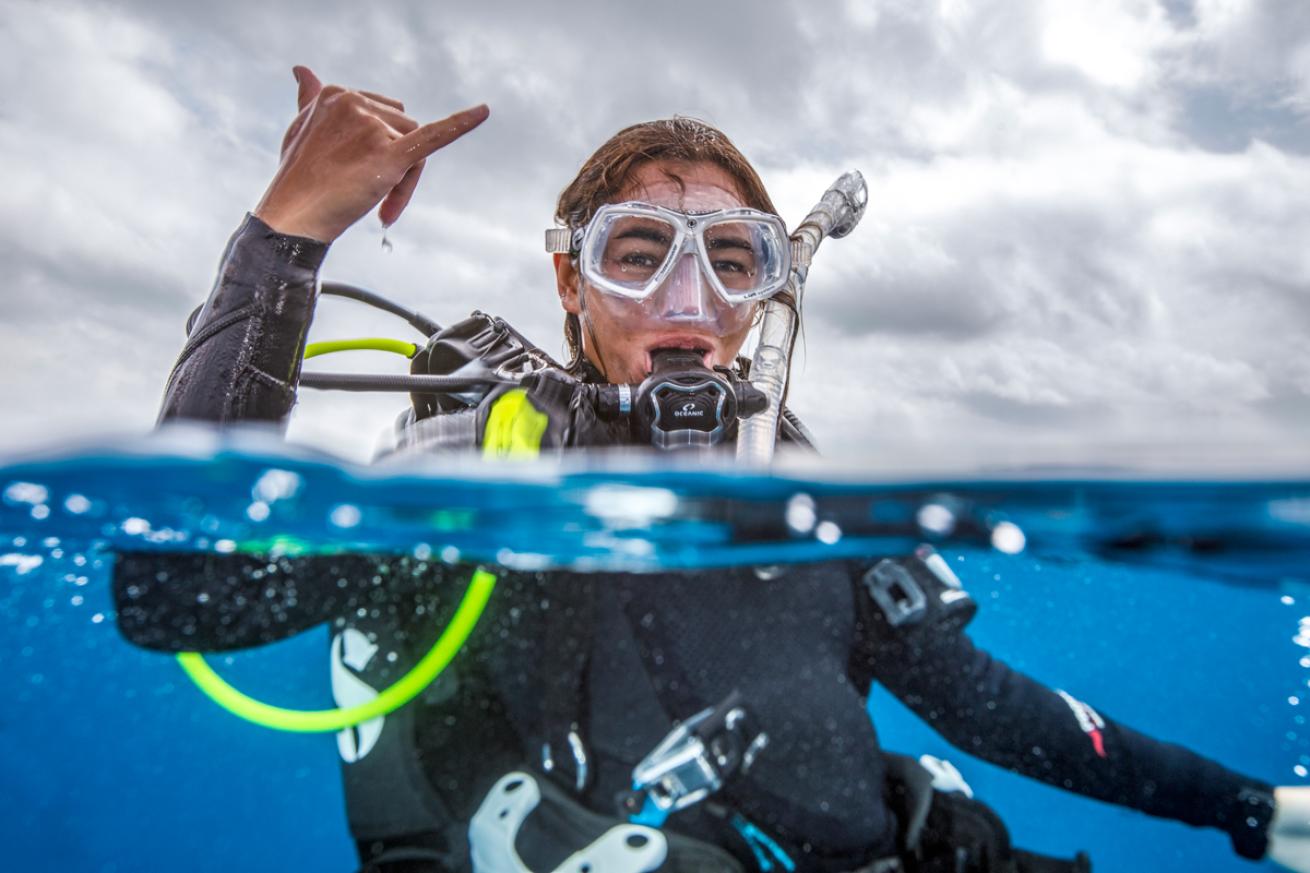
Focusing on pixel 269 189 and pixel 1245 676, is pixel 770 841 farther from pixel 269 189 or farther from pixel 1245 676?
pixel 1245 676

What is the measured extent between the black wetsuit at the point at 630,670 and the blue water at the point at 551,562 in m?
0.30

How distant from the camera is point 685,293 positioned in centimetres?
396

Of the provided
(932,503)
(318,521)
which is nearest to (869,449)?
(932,503)

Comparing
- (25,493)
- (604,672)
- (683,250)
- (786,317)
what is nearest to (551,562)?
(604,672)

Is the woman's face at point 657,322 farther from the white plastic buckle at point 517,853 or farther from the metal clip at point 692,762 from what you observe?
the white plastic buckle at point 517,853

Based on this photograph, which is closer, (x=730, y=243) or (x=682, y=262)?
(x=682, y=262)

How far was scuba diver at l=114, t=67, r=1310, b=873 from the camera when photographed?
2.75m

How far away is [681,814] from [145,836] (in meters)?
4.77

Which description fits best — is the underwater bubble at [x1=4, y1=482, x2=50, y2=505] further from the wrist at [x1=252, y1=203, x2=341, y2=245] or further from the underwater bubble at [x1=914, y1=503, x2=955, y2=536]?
the underwater bubble at [x1=914, y1=503, x2=955, y2=536]

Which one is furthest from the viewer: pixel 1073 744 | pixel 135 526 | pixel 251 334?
pixel 135 526

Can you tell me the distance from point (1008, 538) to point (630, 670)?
2297 mm

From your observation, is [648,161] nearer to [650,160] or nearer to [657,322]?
[650,160]

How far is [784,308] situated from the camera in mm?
4801

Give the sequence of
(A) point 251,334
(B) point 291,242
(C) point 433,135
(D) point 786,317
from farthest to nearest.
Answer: (D) point 786,317, (C) point 433,135, (B) point 291,242, (A) point 251,334
